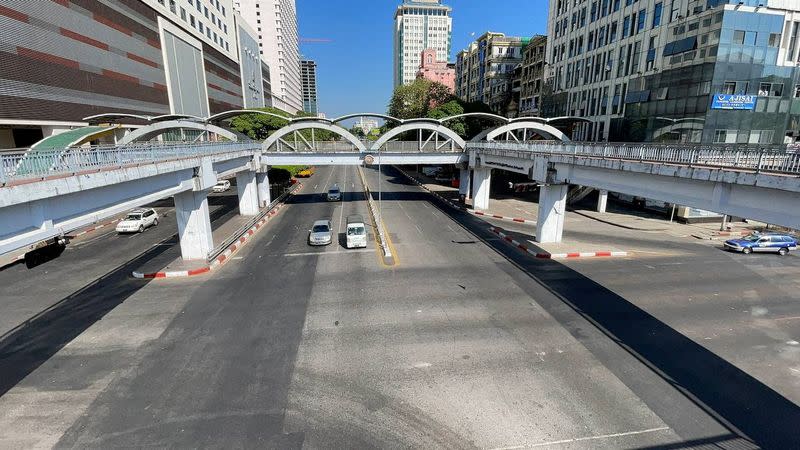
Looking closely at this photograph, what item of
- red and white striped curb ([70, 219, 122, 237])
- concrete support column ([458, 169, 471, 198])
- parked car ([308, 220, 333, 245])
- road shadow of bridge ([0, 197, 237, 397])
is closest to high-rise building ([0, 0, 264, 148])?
red and white striped curb ([70, 219, 122, 237])

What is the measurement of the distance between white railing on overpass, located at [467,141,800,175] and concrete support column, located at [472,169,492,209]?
1386cm

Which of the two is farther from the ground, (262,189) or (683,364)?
(262,189)

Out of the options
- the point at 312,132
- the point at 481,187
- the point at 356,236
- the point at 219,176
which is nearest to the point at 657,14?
the point at 481,187

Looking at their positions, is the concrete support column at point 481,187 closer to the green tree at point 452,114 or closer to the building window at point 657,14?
the green tree at point 452,114

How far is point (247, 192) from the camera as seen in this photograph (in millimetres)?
33562

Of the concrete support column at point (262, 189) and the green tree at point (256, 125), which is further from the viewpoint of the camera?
the green tree at point (256, 125)

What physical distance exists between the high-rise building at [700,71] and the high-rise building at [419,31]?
154520 mm

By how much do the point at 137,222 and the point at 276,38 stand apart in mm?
136424

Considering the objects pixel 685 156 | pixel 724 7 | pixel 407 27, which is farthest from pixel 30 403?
pixel 407 27

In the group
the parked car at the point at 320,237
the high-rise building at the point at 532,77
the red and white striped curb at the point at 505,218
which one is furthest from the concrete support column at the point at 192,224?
the high-rise building at the point at 532,77

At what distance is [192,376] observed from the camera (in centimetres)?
1090

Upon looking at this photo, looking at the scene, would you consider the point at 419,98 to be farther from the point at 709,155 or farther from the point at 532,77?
the point at 709,155

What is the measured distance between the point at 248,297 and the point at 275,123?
170 feet

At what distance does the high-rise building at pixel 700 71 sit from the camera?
30.6 m
